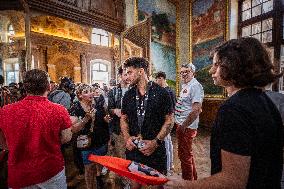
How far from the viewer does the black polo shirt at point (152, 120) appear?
104 inches

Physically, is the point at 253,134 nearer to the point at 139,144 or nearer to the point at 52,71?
the point at 139,144

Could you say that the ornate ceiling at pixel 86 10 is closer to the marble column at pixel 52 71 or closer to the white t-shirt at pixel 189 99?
A: the white t-shirt at pixel 189 99

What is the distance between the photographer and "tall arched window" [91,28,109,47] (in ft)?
66.3

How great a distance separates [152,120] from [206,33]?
768 centimetres

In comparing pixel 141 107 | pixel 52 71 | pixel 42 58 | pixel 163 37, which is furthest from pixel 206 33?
pixel 52 71

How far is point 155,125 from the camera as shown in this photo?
2658 millimetres

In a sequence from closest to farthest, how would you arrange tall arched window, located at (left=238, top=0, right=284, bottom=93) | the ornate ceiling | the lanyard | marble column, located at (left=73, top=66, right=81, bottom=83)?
the lanyard < the ornate ceiling < tall arched window, located at (left=238, top=0, right=284, bottom=93) < marble column, located at (left=73, top=66, right=81, bottom=83)

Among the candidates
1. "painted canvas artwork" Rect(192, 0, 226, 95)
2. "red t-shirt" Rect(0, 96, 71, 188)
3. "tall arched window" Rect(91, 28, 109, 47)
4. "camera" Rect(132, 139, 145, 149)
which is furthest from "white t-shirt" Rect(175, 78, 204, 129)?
"tall arched window" Rect(91, 28, 109, 47)

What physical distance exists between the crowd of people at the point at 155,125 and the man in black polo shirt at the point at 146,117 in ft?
0.04

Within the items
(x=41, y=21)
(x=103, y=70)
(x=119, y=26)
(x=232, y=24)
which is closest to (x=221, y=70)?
(x=119, y=26)

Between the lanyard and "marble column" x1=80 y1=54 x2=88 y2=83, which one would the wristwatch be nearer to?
the lanyard

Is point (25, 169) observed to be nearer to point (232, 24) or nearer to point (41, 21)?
point (232, 24)

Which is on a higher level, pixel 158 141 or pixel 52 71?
pixel 52 71

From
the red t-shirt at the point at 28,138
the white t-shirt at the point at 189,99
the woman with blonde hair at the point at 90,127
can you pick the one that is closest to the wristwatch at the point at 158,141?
the woman with blonde hair at the point at 90,127
